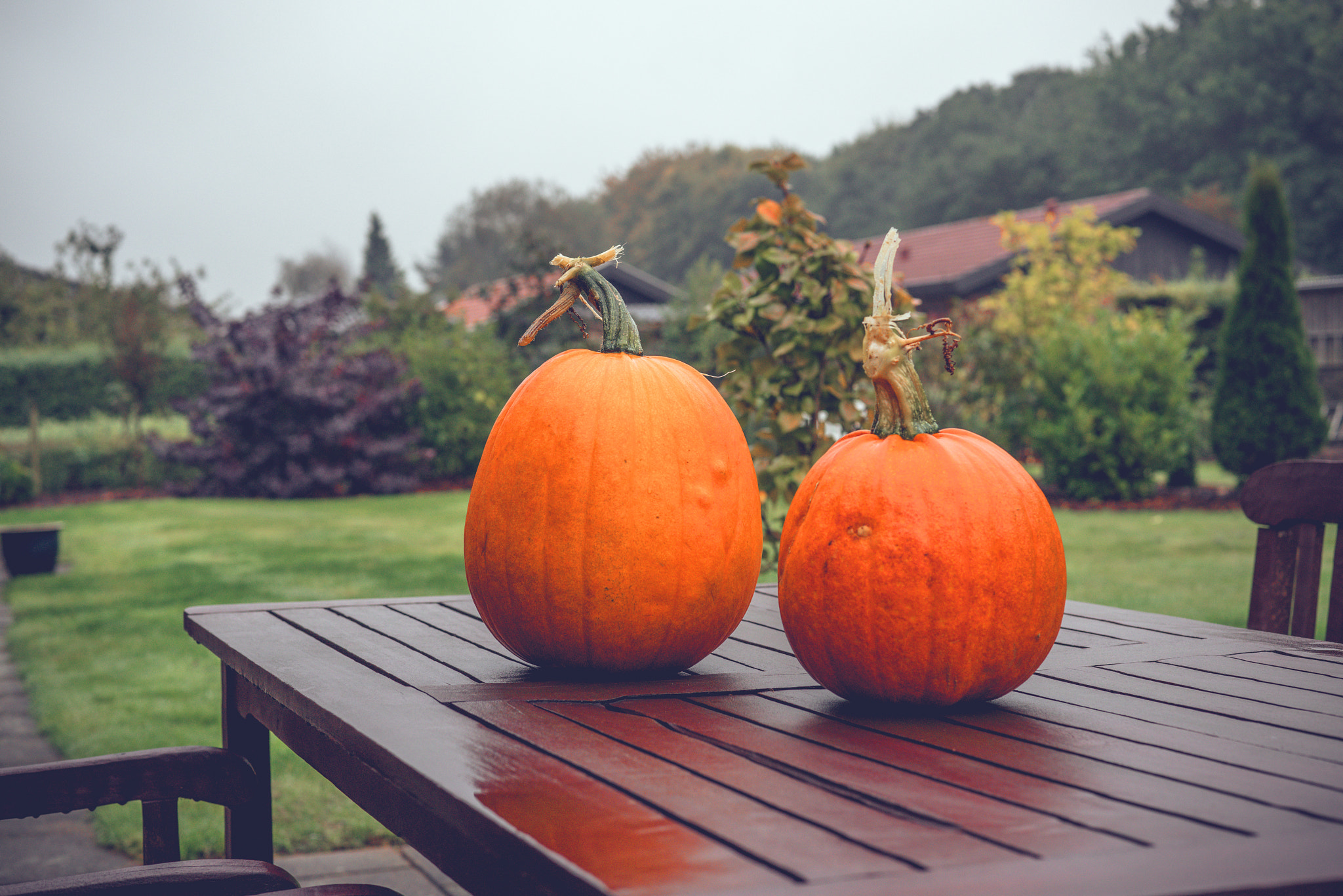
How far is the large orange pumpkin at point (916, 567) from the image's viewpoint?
125 cm

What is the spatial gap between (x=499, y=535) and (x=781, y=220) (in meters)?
2.59

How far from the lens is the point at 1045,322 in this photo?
1262 cm

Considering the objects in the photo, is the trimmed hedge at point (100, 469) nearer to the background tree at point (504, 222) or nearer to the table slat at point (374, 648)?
the table slat at point (374, 648)

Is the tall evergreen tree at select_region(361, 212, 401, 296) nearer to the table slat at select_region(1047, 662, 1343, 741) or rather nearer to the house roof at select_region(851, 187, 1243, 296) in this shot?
the house roof at select_region(851, 187, 1243, 296)

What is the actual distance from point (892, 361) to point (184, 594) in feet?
20.5

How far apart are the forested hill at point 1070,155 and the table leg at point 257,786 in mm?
24833

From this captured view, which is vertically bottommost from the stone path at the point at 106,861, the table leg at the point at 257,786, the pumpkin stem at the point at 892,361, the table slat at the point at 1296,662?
the stone path at the point at 106,861

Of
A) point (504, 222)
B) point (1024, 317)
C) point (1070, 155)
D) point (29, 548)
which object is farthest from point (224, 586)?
point (504, 222)

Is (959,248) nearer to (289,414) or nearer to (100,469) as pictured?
(289,414)

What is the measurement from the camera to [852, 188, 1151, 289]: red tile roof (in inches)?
795

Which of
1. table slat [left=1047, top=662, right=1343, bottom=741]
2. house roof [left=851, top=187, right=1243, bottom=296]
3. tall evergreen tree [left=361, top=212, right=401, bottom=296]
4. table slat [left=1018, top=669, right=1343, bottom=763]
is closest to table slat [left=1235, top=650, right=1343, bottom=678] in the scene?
table slat [left=1047, top=662, right=1343, bottom=741]

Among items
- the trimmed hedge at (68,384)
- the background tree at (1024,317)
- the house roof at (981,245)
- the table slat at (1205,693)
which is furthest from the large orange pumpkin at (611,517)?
the house roof at (981,245)

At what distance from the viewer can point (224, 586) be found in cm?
661

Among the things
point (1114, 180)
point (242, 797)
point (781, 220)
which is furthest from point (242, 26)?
point (1114, 180)
